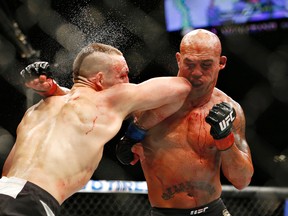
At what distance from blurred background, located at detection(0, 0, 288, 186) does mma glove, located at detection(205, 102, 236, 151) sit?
1407 millimetres

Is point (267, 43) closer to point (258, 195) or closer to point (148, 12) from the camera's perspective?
point (148, 12)

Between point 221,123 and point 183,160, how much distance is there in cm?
25

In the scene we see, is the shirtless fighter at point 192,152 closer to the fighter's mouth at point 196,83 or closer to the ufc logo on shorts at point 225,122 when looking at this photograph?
the fighter's mouth at point 196,83

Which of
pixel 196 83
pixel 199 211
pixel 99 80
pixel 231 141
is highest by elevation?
pixel 99 80

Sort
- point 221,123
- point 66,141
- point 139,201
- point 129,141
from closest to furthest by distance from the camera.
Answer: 1. point 66,141
2. point 221,123
3. point 129,141
4. point 139,201

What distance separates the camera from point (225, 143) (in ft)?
5.53

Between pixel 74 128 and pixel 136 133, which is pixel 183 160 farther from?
pixel 74 128

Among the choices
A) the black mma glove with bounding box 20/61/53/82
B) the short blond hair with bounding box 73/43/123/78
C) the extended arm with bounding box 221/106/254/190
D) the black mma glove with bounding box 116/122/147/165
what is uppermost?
the short blond hair with bounding box 73/43/123/78

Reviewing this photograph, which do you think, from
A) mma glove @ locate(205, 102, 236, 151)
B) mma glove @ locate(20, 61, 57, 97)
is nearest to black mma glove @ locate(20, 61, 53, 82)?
mma glove @ locate(20, 61, 57, 97)

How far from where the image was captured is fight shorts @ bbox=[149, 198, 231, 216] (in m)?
1.80

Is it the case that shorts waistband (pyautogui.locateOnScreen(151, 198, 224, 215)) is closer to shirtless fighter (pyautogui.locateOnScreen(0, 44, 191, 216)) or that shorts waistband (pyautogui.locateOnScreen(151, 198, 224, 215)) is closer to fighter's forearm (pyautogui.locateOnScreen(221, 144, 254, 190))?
fighter's forearm (pyautogui.locateOnScreen(221, 144, 254, 190))

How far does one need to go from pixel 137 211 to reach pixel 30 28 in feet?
5.01

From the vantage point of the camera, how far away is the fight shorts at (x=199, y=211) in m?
1.80

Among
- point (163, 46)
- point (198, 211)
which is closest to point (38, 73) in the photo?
point (198, 211)
